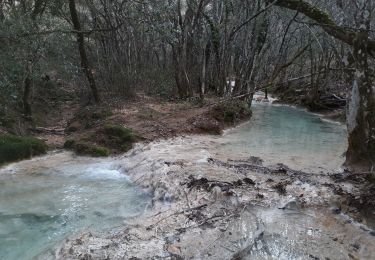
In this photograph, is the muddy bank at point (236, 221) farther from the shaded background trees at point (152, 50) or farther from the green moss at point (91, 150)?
the green moss at point (91, 150)

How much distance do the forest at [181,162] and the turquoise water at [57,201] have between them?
31mm

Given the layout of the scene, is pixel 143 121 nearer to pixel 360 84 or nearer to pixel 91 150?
pixel 91 150

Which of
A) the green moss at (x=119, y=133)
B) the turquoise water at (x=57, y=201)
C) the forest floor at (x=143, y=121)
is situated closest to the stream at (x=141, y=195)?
the turquoise water at (x=57, y=201)

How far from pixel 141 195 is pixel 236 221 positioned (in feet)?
7.67

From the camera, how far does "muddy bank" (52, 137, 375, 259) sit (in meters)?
5.40

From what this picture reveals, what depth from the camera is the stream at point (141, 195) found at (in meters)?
5.70

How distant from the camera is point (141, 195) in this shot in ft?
25.9

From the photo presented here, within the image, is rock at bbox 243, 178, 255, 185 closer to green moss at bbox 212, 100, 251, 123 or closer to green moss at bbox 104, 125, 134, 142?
green moss at bbox 104, 125, 134, 142

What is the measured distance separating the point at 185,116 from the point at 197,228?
8.46m

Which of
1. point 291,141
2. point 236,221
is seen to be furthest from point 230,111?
point 236,221

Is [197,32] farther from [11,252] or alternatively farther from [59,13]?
[11,252]

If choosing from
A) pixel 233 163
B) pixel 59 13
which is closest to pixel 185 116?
pixel 233 163

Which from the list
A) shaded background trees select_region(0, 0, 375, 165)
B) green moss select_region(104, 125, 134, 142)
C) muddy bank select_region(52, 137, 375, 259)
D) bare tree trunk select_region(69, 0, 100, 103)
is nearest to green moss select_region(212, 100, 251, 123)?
shaded background trees select_region(0, 0, 375, 165)

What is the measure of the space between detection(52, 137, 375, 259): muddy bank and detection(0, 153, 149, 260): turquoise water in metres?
0.42
